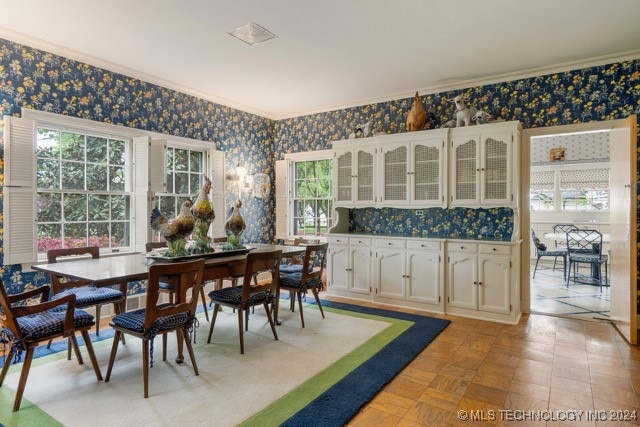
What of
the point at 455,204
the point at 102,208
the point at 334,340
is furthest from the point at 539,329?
the point at 102,208

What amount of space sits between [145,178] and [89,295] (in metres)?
1.77

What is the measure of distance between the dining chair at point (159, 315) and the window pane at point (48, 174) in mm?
2071

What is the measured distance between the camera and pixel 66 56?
12.4 feet

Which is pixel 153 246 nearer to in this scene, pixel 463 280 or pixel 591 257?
pixel 463 280

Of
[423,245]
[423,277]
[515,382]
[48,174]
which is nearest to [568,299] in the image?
[423,277]

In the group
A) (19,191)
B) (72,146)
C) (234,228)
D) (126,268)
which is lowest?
(126,268)

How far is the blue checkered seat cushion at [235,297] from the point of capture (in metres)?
3.21

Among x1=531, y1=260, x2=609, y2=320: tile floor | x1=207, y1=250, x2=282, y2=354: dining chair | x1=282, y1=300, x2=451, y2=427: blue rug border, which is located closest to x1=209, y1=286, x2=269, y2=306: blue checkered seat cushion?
x1=207, y1=250, x2=282, y2=354: dining chair

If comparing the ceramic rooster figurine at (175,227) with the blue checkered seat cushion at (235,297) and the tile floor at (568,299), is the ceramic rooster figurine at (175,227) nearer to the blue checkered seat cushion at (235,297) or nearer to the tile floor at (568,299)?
the blue checkered seat cushion at (235,297)

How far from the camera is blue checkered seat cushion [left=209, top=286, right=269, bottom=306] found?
3207mm

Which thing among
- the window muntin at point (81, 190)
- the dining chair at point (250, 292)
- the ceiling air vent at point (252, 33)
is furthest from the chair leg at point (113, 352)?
the ceiling air vent at point (252, 33)

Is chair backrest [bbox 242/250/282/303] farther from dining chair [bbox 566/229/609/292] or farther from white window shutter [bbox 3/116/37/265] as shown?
dining chair [bbox 566/229/609/292]

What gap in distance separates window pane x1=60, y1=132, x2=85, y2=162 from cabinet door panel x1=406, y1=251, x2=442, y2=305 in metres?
3.91

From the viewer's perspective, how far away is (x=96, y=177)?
4211mm
